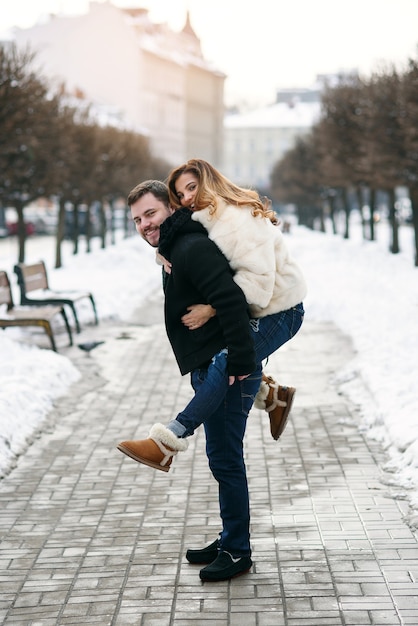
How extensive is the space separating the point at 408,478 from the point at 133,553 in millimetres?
1908

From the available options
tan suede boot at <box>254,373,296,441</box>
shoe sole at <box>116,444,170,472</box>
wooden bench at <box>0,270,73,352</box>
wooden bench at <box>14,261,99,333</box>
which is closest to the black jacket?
shoe sole at <box>116,444,170,472</box>

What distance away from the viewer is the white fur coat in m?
4.13

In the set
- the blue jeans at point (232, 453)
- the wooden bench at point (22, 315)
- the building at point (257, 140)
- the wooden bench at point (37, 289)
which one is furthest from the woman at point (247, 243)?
the building at point (257, 140)

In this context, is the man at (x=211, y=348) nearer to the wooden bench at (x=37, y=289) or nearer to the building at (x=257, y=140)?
the wooden bench at (x=37, y=289)

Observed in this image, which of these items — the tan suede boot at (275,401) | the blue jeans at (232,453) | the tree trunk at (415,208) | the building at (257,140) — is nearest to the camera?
the blue jeans at (232,453)

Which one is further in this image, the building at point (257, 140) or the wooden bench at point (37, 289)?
the building at point (257, 140)

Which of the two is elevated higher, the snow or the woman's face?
the woman's face

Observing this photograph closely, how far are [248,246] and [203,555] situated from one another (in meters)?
1.50

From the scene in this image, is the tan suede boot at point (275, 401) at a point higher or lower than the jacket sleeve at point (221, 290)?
lower

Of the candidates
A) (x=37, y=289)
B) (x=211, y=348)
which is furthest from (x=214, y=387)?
(x=37, y=289)

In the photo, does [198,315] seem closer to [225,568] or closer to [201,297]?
[201,297]

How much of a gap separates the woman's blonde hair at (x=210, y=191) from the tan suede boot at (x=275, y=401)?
2.95 ft

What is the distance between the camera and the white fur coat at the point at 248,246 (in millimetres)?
4133

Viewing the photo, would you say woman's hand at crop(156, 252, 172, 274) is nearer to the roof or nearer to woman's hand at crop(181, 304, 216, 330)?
woman's hand at crop(181, 304, 216, 330)
